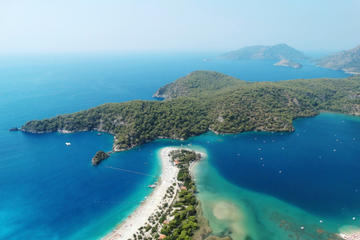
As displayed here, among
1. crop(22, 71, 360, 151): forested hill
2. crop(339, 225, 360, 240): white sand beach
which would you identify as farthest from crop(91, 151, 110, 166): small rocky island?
crop(339, 225, 360, 240): white sand beach

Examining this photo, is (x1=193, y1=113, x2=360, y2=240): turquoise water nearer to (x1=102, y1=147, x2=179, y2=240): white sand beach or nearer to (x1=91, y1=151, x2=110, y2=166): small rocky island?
(x1=102, y1=147, x2=179, y2=240): white sand beach

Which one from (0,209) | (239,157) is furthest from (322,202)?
(0,209)

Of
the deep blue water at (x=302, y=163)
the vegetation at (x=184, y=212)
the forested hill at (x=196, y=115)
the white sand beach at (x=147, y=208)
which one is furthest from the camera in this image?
the forested hill at (x=196, y=115)

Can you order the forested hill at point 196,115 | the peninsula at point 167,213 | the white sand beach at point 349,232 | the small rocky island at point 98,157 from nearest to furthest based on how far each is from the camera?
the white sand beach at point 349,232 → the peninsula at point 167,213 → the small rocky island at point 98,157 → the forested hill at point 196,115

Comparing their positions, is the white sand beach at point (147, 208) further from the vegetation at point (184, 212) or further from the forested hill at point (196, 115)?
the forested hill at point (196, 115)

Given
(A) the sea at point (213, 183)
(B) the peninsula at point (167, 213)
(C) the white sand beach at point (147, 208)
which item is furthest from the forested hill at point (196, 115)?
(B) the peninsula at point (167, 213)

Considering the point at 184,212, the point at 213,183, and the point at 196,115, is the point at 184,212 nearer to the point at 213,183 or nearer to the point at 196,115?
the point at 213,183
